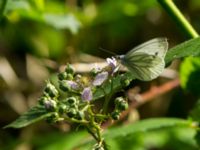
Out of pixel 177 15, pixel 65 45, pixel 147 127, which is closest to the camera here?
pixel 177 15

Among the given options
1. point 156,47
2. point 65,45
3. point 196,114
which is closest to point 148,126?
point 196,114

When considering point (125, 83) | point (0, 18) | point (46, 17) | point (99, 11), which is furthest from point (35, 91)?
point (125, 83)

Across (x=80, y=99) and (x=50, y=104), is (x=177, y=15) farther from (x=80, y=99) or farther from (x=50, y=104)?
(x=50, y=104)

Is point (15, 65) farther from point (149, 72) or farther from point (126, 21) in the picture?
point (149, 72)

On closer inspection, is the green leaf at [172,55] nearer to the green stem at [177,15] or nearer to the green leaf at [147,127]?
the green stem at [177,15]

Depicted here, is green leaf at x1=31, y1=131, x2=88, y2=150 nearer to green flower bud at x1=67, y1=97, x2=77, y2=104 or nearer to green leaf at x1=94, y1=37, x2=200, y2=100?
green leaf at x1=94, y1=37, x2=200, y2=100
